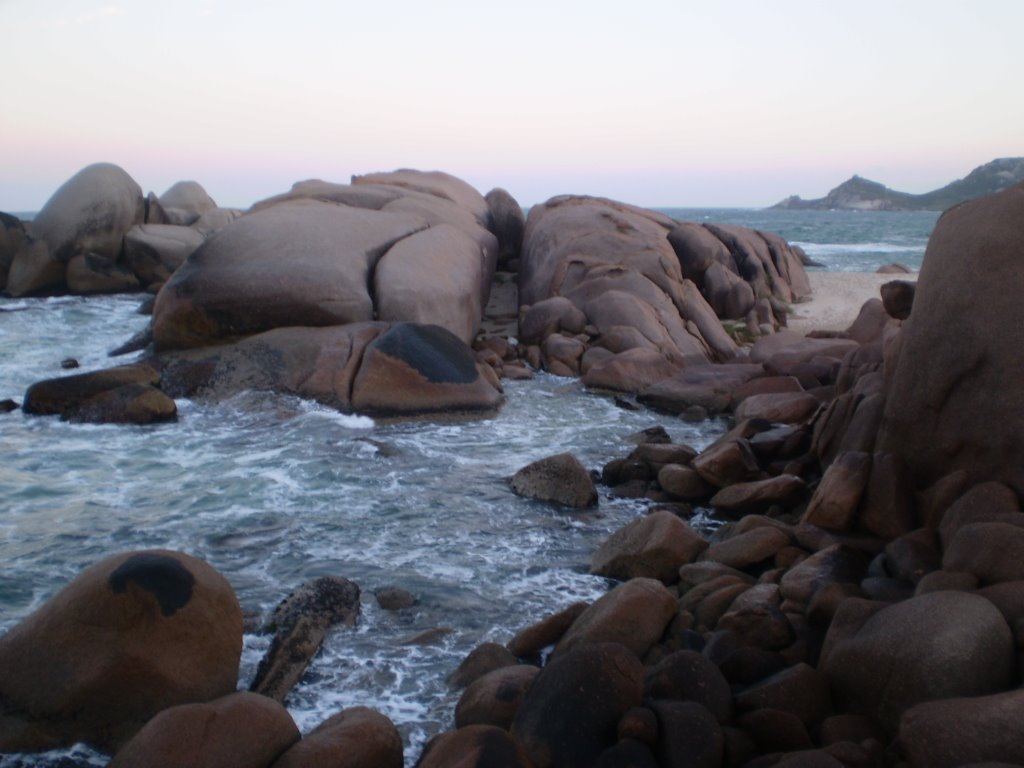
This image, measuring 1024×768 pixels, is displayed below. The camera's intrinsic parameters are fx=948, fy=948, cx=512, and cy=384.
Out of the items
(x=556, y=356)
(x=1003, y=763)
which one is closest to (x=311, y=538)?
(x=1003, y=763)

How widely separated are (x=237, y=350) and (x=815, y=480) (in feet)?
24.5

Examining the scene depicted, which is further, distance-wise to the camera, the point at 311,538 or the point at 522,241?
the point at 522,241

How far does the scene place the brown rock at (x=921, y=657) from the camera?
13.1 feet

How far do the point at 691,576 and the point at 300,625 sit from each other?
2542 millimetres

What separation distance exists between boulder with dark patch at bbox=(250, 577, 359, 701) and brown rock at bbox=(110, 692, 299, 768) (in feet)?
2.72

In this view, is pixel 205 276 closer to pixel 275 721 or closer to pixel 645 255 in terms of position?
pixel 645 255

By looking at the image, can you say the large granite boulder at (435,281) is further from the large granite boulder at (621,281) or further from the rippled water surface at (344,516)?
the rippled water surface at (344,516)

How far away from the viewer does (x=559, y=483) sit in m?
8.43

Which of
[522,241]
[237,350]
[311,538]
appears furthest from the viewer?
[522,241]

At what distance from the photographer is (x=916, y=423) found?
644 centimetres

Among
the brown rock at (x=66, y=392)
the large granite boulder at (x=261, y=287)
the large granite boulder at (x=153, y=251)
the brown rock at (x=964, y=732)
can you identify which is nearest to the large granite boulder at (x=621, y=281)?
the large granite boulder at (x=261, y=287)

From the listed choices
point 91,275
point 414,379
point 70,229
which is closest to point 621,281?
point 414,379

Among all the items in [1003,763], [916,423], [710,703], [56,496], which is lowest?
[56,496]

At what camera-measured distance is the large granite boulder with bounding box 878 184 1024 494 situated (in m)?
5.90
